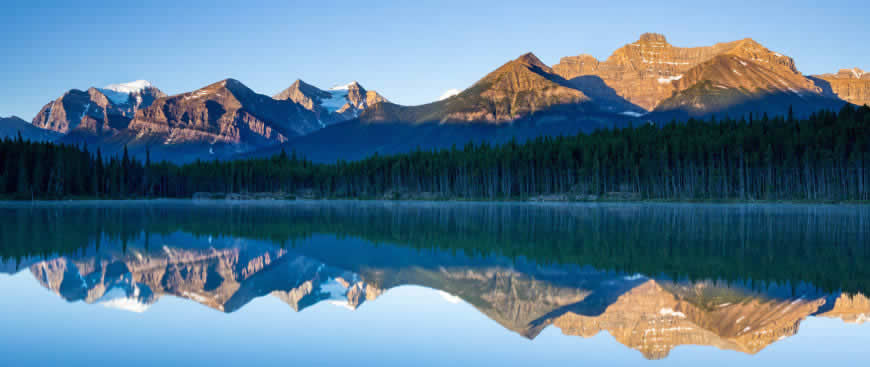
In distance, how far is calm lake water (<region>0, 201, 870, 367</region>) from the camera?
9203 millimetres

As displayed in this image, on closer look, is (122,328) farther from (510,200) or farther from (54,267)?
(510,200)

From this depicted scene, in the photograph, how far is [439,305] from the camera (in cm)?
1282

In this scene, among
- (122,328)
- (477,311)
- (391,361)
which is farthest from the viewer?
(477,311)

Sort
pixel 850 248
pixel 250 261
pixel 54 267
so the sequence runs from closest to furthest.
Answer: pixel 54 267, pixel 250 261, pixel 850 248

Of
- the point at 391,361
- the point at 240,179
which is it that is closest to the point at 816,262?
the point at 391,361

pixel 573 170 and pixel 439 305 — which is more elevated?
pixel 573 170

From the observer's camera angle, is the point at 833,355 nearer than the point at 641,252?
Yes

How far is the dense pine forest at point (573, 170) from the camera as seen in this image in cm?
8231

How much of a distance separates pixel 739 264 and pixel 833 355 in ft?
29.2

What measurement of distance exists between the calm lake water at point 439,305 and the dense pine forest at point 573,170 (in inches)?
2757

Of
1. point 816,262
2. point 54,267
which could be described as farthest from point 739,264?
point 54,267

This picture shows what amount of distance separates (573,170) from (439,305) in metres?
98.9

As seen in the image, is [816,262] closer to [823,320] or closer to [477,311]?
[823,320]

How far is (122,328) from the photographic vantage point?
417 inches
